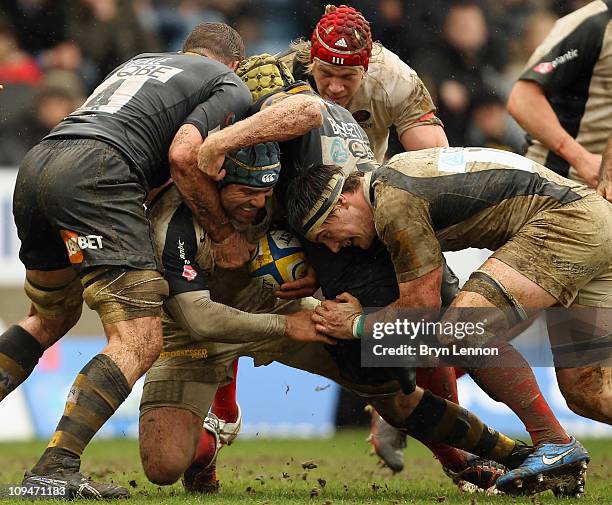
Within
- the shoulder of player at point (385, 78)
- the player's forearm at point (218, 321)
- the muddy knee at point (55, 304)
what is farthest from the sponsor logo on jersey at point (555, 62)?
the muddy knee at point (55, 304)

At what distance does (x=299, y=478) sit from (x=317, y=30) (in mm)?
2391

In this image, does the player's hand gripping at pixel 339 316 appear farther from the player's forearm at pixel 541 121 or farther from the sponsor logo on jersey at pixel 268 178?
the player's forearm at pixel 541 121

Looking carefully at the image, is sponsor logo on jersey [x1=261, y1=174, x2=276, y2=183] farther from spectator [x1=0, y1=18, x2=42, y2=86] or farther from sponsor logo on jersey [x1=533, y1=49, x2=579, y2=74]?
spectator [x1=0, y1=18, x2=42, y2=86]

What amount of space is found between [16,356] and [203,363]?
884mm

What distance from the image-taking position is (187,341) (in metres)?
6.26

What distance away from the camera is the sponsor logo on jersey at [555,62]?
7473 mm

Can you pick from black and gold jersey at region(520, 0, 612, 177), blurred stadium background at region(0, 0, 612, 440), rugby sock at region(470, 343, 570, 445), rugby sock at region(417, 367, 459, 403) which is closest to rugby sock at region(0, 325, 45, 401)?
rugby sock at region(417, 367, 459, 403)

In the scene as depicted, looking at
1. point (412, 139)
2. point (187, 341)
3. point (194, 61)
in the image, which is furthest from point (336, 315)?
point (412, 139)

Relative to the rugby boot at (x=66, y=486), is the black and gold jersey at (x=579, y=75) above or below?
above

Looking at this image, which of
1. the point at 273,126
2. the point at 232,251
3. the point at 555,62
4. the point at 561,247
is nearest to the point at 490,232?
the point at 561,247

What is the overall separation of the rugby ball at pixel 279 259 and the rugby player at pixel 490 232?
24 cm

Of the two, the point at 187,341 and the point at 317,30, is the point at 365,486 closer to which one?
the point at 187,341

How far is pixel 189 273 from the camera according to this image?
5719 mm

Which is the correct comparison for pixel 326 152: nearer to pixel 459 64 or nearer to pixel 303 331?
pixel 303 331
